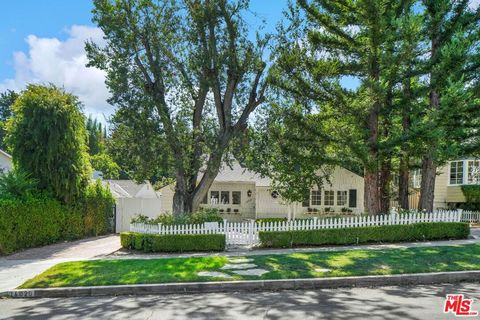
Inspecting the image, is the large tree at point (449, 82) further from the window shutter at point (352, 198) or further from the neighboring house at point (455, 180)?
the neighboring house at point (455, 180)

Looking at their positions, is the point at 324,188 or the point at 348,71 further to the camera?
the point at 324,188

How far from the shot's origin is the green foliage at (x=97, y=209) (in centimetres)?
2052

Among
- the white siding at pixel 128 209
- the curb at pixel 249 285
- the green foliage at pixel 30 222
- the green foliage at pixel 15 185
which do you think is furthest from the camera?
the white siding at pixel 128 209

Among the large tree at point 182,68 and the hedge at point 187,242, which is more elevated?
the large tree at point 182,68

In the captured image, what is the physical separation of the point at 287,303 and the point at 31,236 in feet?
40.9

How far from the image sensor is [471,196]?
1048 inches

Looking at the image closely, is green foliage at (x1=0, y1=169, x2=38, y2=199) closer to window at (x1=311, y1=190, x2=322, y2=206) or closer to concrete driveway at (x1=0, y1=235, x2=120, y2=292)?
concrete driveway at (x1=0, y1=235, x2=120, y2=292)

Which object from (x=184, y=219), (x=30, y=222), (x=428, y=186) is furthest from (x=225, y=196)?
(x=30, y=222)

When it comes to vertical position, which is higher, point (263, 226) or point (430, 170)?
point (430, 170)

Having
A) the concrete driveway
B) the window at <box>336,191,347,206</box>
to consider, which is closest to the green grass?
the concrete driveway

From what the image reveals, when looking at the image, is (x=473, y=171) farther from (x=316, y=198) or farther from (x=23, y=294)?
(x=23, y=294)

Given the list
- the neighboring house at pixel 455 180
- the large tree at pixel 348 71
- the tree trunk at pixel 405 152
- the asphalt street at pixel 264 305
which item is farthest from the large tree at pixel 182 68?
the neighboring house at pixel 455 180

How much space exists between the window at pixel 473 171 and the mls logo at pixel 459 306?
73.9 ft

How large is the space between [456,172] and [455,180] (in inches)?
20.6
